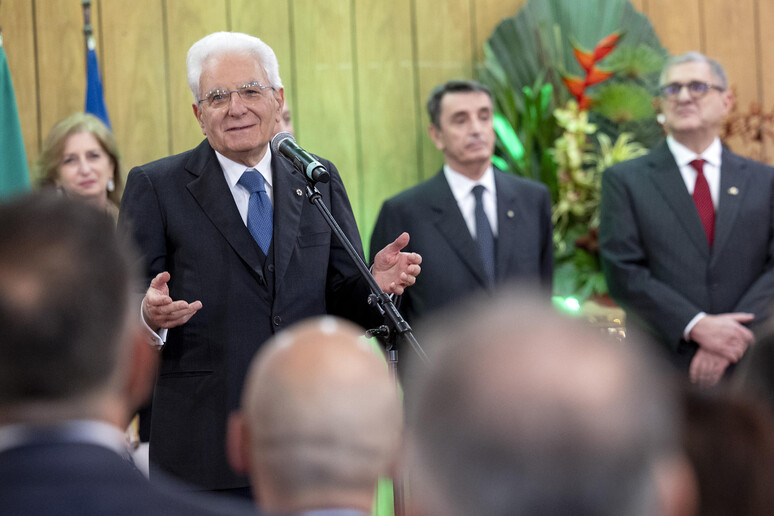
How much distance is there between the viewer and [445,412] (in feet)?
2.77

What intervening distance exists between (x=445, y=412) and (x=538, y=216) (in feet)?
11.1

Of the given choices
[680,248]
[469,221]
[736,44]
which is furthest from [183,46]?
[736,44]

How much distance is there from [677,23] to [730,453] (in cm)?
462

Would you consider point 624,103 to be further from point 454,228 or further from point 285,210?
point 285,210

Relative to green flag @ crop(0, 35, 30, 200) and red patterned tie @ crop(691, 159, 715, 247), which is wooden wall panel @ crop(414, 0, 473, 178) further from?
green flag @ crop(0, 35, 30, 200)

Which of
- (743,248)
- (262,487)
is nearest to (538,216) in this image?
(743,248)

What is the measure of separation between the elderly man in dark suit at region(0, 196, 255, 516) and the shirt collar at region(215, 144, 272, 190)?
172cm

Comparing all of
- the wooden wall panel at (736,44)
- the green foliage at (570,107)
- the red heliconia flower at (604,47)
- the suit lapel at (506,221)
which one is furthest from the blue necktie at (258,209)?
the wooden wall panel at (736,44)

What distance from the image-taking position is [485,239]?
13.4 ft

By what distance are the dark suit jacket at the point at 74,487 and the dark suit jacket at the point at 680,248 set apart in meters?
2.93

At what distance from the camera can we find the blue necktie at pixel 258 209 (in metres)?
2.68

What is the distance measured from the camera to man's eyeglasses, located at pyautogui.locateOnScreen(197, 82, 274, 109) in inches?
106

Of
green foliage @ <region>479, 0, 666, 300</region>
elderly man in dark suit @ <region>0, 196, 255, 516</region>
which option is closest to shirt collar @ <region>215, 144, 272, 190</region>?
elderly man in dark suit @ <region>0, 196, 255, 516</region>

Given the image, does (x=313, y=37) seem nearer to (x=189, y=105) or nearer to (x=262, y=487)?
(x=189, y=105)
